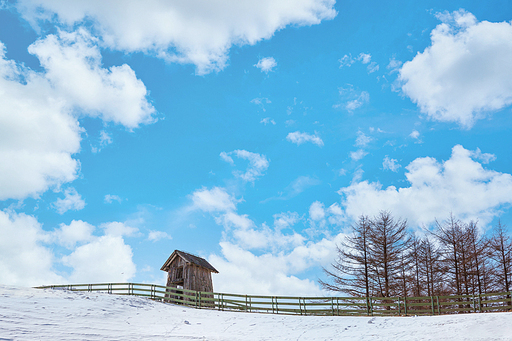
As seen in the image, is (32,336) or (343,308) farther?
(343,308)

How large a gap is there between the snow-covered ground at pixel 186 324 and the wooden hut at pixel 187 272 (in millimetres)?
6392

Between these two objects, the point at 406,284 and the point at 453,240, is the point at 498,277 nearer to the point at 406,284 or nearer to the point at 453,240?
the point at 453,240

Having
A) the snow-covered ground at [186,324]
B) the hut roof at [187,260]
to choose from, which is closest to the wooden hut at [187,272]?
the hut roof at [187,260]

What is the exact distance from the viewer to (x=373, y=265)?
2891cm

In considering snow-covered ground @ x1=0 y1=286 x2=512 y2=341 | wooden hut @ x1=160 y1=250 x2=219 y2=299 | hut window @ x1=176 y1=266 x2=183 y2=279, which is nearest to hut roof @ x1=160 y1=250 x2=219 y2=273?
wooden hut @ x1=160 y1=250 x2=219 y2=299

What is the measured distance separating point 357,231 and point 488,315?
1162 centimetres

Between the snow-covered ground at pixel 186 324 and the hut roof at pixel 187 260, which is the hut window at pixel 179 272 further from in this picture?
the snow-covered ground at pixel 186 324

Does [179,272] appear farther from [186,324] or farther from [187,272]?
[186,324]

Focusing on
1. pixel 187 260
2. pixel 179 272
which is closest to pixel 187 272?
pixel 187 260

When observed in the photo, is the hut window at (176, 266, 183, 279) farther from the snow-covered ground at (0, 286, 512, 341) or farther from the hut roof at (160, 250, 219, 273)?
the snow-covered ground at (0, 286, 512, 341)

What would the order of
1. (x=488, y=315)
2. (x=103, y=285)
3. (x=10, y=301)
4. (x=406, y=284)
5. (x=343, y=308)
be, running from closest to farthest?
(x=488, y=315) < (x=10, y=301) < (x=343, y=308) < (x=406, y=284) < (x=103, y=285)

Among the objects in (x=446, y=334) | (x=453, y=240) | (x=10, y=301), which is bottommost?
(x=446, y=334)

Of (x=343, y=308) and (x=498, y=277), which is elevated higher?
(x=498, y=277)

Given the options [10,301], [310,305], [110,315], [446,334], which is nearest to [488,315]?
[446,334]
